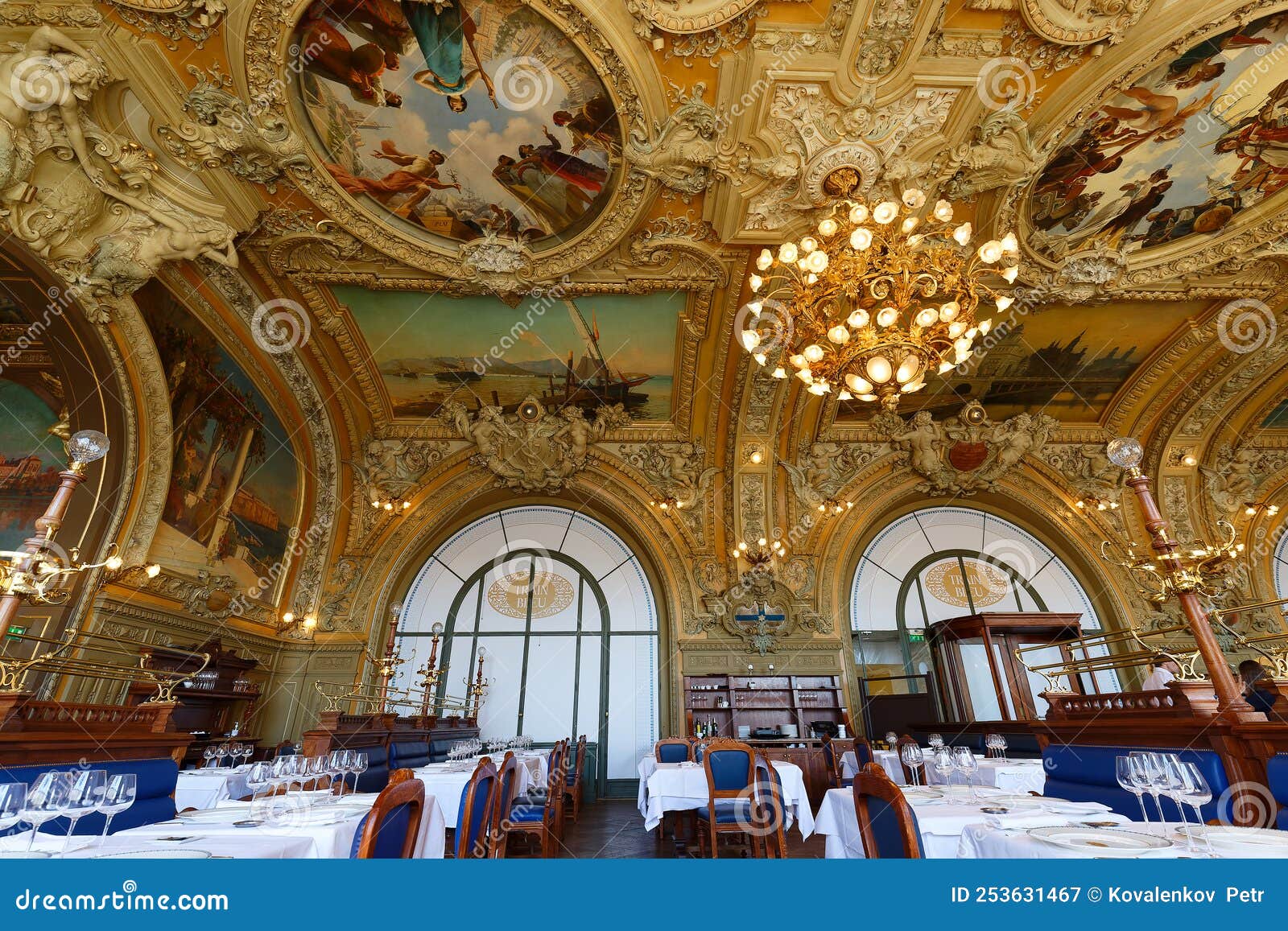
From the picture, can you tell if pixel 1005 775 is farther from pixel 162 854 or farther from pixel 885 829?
pixel 162 854

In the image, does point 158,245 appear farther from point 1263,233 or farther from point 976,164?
point 1263,233

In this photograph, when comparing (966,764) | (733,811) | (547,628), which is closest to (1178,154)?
(966,764)

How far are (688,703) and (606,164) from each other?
29.5 ft

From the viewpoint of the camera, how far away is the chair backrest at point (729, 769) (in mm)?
5184

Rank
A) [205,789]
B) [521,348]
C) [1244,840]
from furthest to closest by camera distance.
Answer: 1. [521,348]
2. [205,789]
3. [1244,840]

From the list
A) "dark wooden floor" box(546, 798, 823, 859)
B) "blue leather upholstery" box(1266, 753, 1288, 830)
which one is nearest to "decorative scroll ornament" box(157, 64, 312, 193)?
"dark wooden floor" box(546, 798, 823, 859)

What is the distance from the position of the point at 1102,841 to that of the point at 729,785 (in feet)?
12.3

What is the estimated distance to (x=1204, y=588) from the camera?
33.8ft

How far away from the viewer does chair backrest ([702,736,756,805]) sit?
5.18 m

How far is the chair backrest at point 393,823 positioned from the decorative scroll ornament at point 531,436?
9.39 metres

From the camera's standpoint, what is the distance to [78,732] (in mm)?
3781

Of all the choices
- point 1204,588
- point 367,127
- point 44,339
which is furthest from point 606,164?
point 1204,588

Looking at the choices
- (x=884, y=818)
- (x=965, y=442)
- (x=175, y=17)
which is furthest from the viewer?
(x=965, y=442)

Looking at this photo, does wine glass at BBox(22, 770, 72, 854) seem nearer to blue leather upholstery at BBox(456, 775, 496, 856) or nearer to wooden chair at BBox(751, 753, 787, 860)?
blue leather upholstery at BBox(456, 775, 496, 856)
